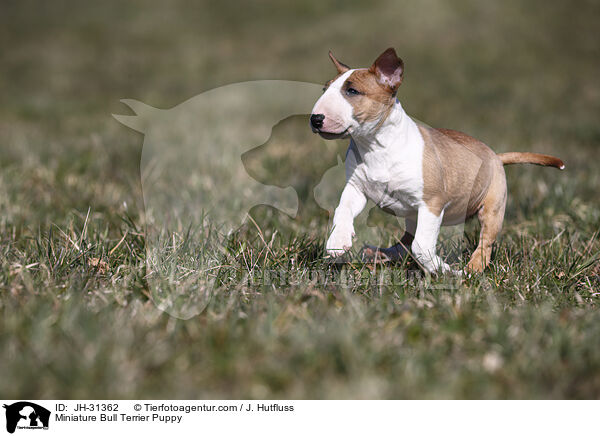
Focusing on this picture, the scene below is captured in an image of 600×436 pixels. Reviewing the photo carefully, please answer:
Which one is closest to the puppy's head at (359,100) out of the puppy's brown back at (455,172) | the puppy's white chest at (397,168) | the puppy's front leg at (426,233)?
the puppy's white chest at (397,168)

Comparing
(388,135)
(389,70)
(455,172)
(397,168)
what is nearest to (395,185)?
(397,168)

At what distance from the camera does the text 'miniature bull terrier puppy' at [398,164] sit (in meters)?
2.42

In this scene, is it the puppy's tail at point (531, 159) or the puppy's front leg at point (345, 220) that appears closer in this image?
the puppy's front leg at point (345, 220)

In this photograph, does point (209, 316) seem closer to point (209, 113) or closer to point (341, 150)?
point (341, 150)

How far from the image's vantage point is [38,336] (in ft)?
6.70

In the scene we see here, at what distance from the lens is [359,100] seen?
7.95 feet

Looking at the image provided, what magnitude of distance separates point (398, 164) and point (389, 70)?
1.34ft

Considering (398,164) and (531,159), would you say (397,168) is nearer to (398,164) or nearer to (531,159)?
(398,164)

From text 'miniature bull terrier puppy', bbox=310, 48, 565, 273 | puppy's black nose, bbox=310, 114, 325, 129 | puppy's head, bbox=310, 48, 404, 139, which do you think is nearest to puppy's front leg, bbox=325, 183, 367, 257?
text 'miniature bull terrier puppy', bbox=310, 48, 565, 273

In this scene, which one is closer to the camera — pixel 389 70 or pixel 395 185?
pixel 389 70

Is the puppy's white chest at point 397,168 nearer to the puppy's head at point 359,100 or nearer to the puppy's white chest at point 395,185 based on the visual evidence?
the puppy's white chest at point 395,185

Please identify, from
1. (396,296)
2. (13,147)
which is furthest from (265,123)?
(396,296)

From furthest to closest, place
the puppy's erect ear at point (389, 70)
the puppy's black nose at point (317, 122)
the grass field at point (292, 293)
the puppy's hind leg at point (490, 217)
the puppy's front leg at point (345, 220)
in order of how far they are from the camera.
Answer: the puppy's hind leg at point (490, 217) → the puppy's front leg at point (345, 220) → the puppy's erect ear at point (389, 70) → the puppy's black nose at point (317, 122) → the grass field at point (292, 293)

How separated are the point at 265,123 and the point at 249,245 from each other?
4.13 metres
